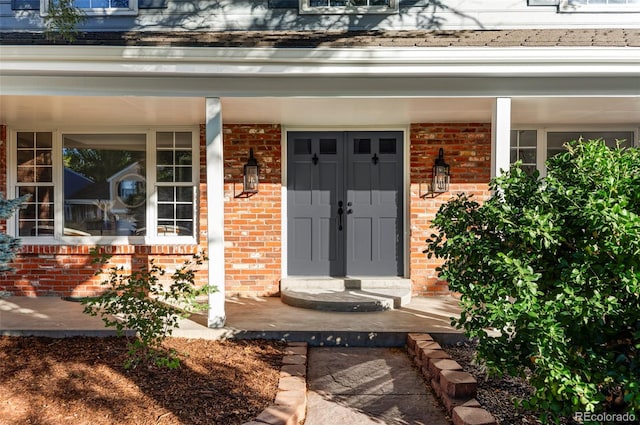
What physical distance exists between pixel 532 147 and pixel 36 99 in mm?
6226

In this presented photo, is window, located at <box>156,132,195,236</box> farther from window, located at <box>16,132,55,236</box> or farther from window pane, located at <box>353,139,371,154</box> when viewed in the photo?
window pane, located at <box>353,139,371,154</box>

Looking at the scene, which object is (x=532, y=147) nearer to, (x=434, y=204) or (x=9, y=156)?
(x=434, y=204)

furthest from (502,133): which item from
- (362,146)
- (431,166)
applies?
(362,146)

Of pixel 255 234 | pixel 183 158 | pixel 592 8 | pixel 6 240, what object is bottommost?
pixel 255 234

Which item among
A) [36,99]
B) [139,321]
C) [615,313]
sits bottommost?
[139,321]

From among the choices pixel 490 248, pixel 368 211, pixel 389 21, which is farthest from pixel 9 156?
pixel 490 248

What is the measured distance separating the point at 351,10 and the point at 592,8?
121 inches

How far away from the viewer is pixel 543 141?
20.7ft

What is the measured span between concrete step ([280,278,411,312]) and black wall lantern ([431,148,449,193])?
1.33 m

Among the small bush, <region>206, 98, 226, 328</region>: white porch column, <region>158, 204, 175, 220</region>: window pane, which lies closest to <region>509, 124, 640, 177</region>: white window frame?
<region>206, 98, 226, 328</region>: white porch column

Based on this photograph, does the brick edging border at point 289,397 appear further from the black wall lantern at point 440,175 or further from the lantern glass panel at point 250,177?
the black wall lantern at point 440,175

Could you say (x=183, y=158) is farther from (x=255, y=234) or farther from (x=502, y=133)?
(x=502, y=133)

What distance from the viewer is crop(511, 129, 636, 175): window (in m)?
6.28

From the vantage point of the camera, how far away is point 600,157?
2.55 m
